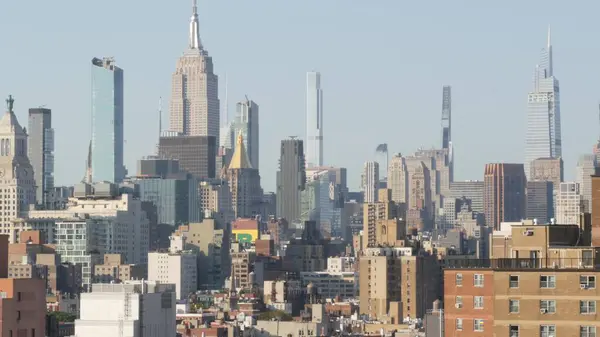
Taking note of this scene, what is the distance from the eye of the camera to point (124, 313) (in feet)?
427

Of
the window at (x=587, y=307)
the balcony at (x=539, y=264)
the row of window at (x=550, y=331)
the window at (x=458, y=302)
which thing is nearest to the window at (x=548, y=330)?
the row of window at (x=550, y=331)

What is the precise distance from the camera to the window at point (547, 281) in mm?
57969

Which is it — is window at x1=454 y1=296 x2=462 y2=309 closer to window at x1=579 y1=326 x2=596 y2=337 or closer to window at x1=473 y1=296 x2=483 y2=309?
window at x1=473 y1=296 x2=483 y2=309

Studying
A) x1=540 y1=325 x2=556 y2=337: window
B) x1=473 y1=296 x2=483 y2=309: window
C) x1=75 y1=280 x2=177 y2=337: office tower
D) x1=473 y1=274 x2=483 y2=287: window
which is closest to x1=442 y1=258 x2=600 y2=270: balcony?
x1=473 y1=274 x2=483 y2=287: window

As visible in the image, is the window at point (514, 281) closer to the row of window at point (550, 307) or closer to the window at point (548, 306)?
the row of window at point (550, 307)

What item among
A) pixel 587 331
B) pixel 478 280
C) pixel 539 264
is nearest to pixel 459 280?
pixel 478 280

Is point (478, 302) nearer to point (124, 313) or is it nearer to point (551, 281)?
point (551, 281)

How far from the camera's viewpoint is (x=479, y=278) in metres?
60.8

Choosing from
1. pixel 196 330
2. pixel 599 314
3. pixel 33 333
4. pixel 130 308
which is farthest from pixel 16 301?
pixel 196 330

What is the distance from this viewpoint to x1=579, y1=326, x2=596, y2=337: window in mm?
57000

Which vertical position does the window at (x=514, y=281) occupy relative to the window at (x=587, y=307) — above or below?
above

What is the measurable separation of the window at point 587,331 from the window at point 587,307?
0.42 metres

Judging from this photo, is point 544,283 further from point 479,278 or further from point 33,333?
point 33,333

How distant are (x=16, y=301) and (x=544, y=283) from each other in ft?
68.2
